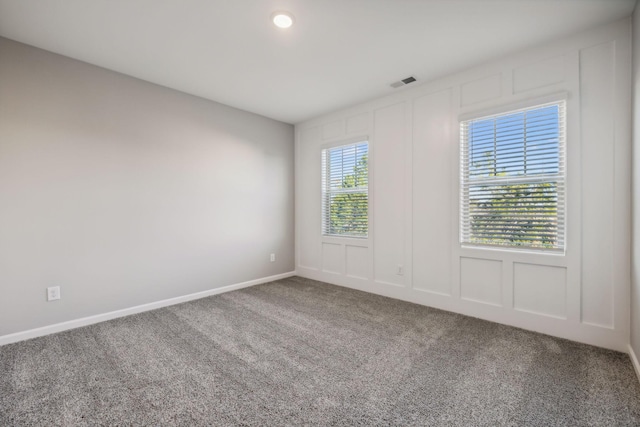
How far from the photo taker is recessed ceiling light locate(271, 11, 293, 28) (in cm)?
214

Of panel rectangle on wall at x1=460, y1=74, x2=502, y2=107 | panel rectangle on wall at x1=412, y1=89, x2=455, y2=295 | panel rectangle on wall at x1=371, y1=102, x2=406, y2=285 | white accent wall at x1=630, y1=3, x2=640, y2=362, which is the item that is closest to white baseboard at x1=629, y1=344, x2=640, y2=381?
white accent wall at x1=630, y1=3, x2=640, y2=362

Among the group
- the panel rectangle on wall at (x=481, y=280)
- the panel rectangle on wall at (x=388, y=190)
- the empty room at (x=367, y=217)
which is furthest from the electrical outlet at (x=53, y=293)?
the panel rectangle on wall at (x=481, y=280)

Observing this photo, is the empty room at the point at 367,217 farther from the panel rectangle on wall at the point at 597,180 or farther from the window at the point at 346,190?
the window at the point at 346,190

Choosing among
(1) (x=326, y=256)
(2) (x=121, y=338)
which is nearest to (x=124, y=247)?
(2) (x=121, y=338)

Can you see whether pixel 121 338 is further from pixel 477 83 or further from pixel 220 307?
pixel 477 83

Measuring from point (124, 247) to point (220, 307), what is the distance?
1.21 meters

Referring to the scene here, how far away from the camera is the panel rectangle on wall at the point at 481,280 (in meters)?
2.82

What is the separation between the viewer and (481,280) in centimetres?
292

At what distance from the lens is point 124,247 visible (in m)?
3.03

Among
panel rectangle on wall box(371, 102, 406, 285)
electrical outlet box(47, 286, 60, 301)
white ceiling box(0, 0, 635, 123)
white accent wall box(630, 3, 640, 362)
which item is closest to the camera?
white accent wall box(630, 3, 640, 362)

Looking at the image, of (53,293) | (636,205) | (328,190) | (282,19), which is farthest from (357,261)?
(53,293)

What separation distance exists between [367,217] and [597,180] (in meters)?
2.28

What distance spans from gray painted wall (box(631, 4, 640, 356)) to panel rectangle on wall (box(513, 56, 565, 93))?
0.45 meters

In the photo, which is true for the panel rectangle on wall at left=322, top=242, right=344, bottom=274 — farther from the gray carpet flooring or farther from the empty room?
the gray carpet flooring
